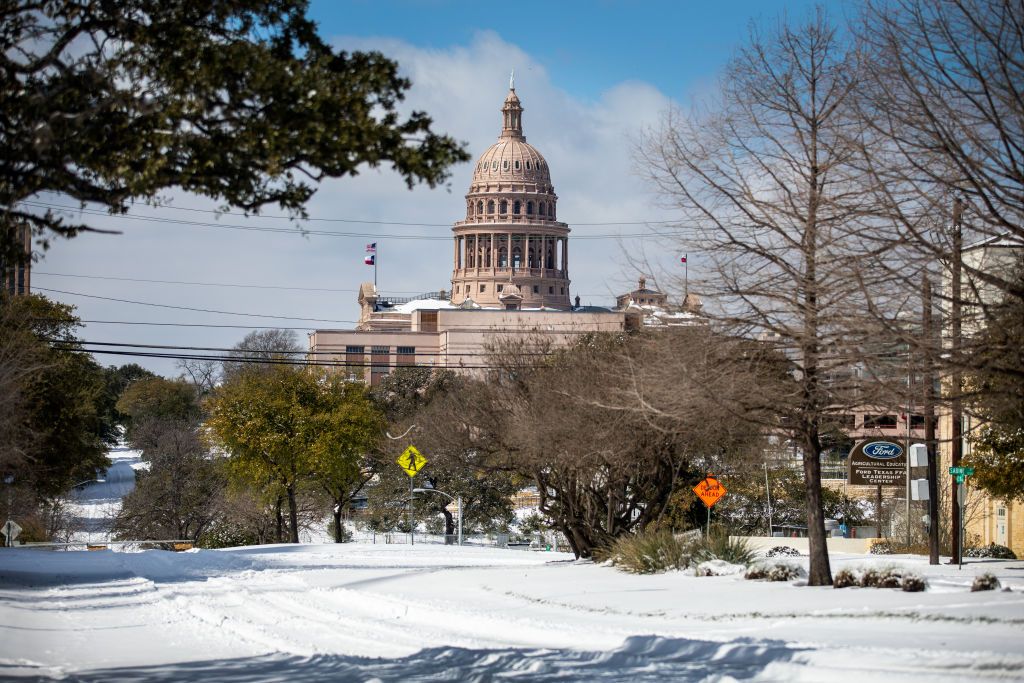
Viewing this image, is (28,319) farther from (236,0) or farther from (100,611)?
(236,0)

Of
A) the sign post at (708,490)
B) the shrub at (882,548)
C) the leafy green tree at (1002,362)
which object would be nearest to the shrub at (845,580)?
the leafy green tree at (1002,362)

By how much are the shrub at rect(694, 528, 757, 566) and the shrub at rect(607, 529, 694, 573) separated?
0.23 m

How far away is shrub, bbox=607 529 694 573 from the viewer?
25.7 m

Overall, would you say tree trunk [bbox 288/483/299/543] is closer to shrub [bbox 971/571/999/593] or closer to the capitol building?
shrub [bbox 971/571/999/593]

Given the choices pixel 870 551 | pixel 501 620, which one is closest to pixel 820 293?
pixel 501 620

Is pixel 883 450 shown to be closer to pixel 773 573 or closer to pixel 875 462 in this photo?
pixel 875 462

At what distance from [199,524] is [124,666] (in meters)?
62.0

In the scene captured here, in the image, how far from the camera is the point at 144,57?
10867mm

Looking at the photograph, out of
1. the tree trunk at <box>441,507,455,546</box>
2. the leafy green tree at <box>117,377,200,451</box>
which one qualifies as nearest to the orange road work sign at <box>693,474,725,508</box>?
the tree trunk at <box>441,507,455,546</box>

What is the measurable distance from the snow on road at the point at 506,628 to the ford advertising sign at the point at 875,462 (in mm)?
13217

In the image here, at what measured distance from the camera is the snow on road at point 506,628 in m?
13.5

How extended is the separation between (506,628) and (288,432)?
144 ft

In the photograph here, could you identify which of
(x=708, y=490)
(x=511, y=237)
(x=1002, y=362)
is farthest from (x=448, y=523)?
(x=511, y=237)

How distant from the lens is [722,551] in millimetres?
25891
